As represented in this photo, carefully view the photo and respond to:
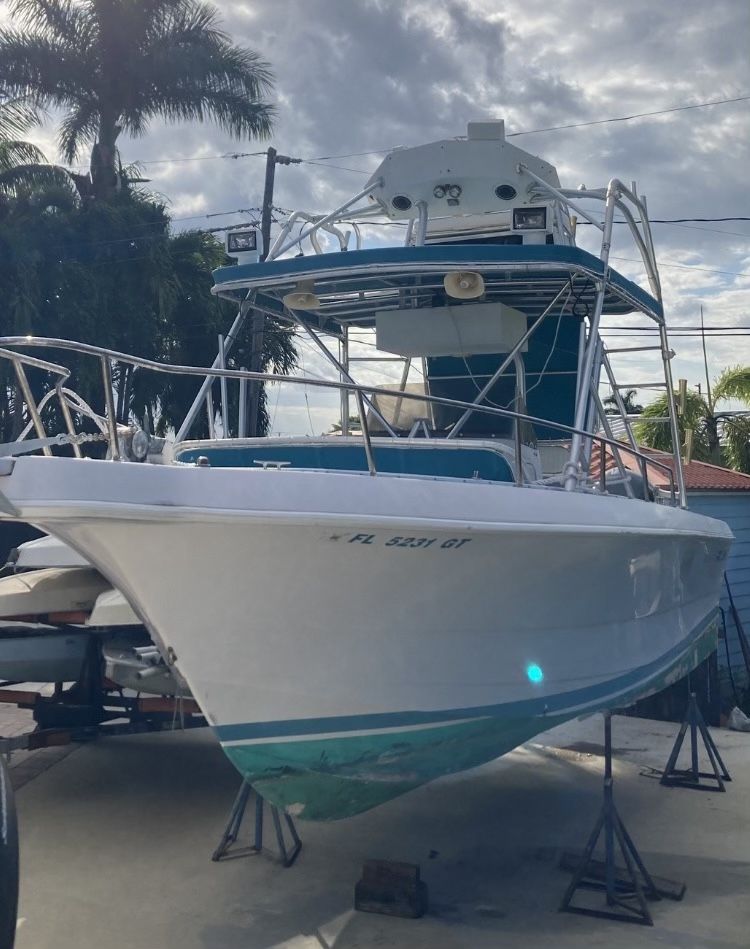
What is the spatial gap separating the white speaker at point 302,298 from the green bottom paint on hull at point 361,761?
3040 millimetres

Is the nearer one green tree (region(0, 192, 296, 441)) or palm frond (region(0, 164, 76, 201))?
green tree (region(0, 192, 296, 441))

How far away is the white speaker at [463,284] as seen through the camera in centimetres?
614

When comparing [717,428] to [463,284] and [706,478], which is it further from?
[463,284]

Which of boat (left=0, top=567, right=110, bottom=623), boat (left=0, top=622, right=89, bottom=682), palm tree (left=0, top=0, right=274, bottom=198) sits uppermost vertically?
palm tree (left=0, top=0, right=274, bottom=198)

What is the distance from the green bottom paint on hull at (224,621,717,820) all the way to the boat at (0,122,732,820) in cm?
1

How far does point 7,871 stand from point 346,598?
175 cm

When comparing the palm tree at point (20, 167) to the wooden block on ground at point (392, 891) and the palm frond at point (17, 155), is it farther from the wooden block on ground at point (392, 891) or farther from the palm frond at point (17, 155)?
the wooden block on ground at point (392, 891)

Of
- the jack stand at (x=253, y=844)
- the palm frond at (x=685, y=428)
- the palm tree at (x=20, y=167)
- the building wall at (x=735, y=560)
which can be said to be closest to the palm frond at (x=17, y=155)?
the palm tree at (x=20, y=167)

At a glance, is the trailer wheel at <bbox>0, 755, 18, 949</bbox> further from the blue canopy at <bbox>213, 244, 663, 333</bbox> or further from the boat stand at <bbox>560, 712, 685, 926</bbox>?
the blue canopy at <bbox>213, 244, 663, 333</bbox>

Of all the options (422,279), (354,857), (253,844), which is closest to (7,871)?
(253,844)

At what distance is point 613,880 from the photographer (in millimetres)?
5332

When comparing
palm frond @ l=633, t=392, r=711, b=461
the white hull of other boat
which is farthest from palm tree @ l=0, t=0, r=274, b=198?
the white hull of other boat

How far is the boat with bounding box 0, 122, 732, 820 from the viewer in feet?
14.5

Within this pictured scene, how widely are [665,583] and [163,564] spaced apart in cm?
329
